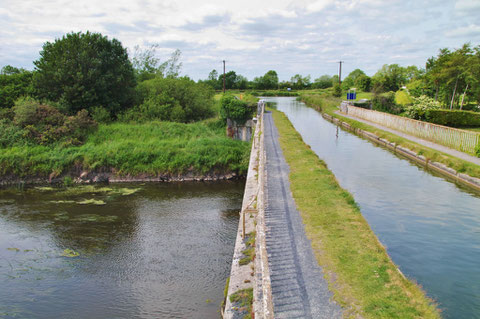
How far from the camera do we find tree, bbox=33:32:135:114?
29094 mm

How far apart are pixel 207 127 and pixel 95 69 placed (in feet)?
35.5

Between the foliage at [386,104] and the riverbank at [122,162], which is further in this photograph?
the foliage at [386,104]

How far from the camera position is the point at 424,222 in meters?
13.2

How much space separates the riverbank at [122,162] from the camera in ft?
77.5

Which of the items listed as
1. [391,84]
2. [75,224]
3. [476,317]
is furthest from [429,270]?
[391,84]

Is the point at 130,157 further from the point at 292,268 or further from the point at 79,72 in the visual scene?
the point at 292,268

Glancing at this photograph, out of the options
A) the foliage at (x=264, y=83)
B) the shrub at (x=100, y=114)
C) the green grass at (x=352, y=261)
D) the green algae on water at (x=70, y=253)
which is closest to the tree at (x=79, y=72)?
the shrub at (x=100, y=114)

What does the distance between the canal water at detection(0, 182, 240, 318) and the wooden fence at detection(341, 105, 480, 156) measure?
14.6 m

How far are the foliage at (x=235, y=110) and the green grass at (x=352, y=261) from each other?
65.9 ft

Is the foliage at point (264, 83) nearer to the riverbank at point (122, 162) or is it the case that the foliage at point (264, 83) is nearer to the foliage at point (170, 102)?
the foliage at point (170, 102)

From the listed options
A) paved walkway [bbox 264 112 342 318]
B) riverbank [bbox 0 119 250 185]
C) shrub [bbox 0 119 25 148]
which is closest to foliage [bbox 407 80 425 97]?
riverbank [bbox 0 119 250 185]

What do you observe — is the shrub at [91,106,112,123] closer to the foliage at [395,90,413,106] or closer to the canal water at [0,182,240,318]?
the canal water at [0,182,240,318]

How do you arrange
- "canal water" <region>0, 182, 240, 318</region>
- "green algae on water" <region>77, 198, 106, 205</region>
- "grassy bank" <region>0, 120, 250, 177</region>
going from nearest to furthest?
"canal water" <region>0, 182, 240, 318</region>
"green algae on water" <region>77, 198, 106, 205</region>
"grassy bank" <region>0, 120, 250, 177</region>

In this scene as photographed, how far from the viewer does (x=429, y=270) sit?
994 centimetres
